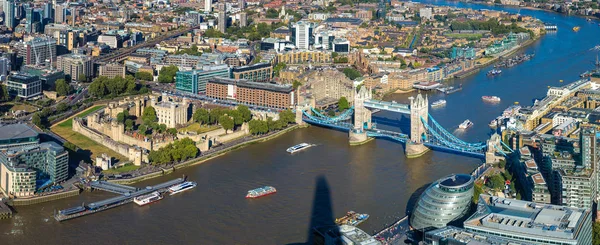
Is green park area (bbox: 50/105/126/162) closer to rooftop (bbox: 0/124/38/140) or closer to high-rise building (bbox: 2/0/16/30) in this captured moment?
rooftop (bbox: 0/124/38/140)

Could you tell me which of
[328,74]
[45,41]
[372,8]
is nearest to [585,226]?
[328,74]

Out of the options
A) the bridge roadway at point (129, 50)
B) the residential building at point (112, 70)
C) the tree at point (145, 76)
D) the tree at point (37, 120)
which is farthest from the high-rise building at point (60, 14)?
the tree at point (37, 120)

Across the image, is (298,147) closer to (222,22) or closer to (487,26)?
(222,22)

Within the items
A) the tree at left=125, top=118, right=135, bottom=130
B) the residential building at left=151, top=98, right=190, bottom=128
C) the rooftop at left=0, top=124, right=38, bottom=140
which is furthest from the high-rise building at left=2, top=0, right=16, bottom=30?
the rooftop at left=0, top=124, right=38, bottom=140

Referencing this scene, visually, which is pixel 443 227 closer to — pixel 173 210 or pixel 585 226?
pixel 585 226

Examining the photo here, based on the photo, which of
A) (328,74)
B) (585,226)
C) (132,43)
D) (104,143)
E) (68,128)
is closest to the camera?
(585,226)

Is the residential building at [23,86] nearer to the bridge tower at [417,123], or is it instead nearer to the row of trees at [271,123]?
the row of trees at [271,123]

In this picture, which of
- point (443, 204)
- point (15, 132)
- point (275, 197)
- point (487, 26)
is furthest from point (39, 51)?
point (487, 26)
